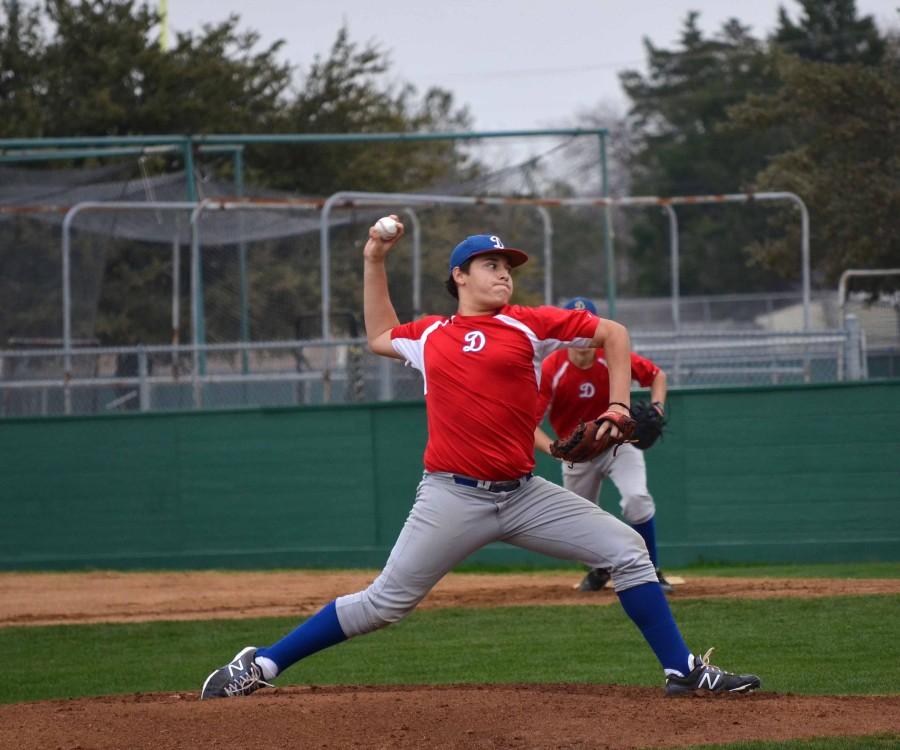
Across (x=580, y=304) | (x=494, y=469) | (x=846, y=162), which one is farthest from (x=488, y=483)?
(x=846, y=162)

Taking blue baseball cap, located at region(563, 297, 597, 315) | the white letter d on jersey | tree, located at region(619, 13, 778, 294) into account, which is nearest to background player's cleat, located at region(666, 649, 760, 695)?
the white letter d on jersey

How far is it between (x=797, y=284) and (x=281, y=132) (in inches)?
799

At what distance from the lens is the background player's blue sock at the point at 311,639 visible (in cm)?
613

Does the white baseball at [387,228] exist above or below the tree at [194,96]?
below

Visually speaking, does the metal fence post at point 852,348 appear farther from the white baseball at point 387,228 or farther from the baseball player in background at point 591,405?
the white baseball at point 387,228

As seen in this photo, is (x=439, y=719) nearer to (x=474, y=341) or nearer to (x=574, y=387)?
(x=474, y=341)

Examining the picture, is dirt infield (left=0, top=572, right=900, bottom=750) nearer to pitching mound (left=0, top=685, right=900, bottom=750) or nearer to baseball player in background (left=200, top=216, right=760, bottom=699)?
pitching mound (left=0, top=685, right=900, bottom=750)

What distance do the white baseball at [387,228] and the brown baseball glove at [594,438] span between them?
46.2 inches

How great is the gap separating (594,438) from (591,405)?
4.46 meters

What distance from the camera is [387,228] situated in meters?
6.00

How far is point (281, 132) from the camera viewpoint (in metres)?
31.4

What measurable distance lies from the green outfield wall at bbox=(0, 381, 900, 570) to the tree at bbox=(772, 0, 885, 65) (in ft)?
112

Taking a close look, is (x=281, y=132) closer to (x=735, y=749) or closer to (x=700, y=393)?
(x=700, y=393)

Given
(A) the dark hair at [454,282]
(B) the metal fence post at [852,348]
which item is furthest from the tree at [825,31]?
(A) the dark hair at [454,282]
